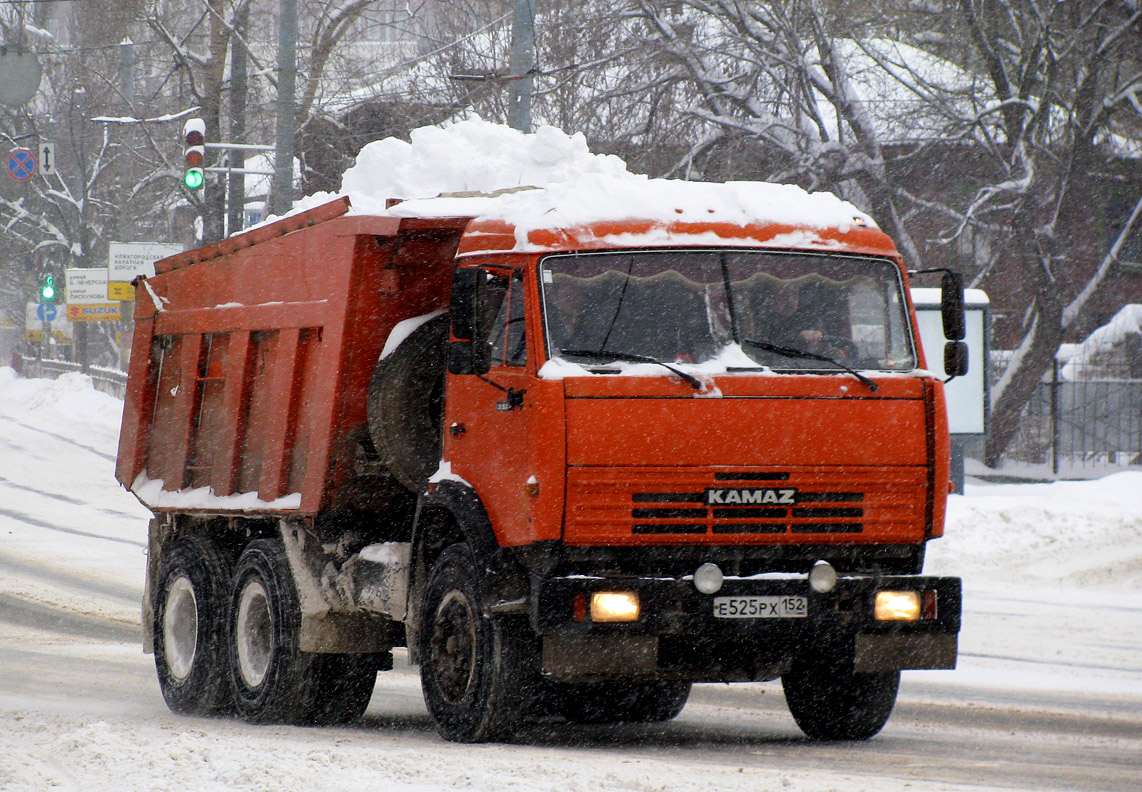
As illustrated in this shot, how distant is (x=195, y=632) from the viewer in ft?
32.3

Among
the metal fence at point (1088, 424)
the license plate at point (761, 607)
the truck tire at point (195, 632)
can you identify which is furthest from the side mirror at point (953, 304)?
the metal fence at point (1088, 424)

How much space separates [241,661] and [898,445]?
4.24 m

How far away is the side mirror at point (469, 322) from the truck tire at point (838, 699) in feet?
6.66

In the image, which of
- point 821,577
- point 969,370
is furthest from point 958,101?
point 821,577

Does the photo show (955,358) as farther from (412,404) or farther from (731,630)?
(412,404)

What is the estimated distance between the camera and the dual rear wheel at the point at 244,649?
888 cm

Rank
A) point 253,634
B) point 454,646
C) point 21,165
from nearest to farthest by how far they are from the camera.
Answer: point 454,646 < point 253,634 < point 21,165

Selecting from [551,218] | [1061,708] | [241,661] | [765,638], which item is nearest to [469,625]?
[765,638]

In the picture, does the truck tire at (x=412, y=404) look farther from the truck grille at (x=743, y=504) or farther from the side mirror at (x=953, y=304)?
the side mirror at (x=953, y=304)

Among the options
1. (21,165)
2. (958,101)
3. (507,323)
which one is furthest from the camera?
(21,165)

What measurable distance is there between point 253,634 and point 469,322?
306 cm

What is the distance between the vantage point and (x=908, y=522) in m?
7.09

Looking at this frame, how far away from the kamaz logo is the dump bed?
84.2 inches

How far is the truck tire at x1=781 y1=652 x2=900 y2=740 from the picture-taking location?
25.3ft
